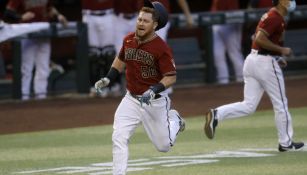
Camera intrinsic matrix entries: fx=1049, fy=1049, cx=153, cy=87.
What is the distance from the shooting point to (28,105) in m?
16.2

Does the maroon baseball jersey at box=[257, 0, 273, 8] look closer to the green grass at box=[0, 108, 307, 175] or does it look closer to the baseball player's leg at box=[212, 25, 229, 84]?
the baseball player's leg at box=[212, 25, 229, 84]

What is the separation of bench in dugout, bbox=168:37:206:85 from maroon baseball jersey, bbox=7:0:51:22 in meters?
2.59

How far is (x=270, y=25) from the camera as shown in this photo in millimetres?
10766

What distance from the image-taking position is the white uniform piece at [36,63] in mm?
16406

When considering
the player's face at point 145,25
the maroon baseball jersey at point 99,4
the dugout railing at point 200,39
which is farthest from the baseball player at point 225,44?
the player's face at point 145,25

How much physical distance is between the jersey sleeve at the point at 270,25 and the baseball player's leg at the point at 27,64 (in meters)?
6.43

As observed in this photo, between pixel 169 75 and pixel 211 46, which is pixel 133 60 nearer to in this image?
pixel 169 75

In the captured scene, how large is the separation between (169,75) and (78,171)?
143 cm

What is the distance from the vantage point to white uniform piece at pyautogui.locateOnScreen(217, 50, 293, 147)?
35.2 ft

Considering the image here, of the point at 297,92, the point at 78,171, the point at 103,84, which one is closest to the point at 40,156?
the point at 78,171

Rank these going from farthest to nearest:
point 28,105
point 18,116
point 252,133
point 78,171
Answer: point 28,105, point 18,116, point 252,133, point 78,171

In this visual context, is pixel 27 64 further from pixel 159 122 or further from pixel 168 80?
pixel 168 80

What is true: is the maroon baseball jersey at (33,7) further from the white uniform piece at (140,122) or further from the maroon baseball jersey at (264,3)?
the white uniform piece at (140,122)

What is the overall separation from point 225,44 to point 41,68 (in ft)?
12.0
